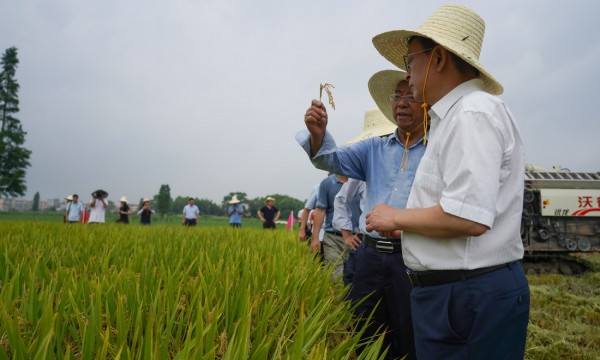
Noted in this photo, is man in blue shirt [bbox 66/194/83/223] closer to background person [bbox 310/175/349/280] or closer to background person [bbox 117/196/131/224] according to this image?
background person [bbox 117/196/131/224]

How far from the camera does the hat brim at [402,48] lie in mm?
1361

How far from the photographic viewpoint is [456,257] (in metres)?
1.26

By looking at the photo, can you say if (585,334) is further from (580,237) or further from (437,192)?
(580,237)

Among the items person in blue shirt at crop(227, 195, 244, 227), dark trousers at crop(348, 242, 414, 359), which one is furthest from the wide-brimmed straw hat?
person in blue shirt at crop(227, 195, 244, 227)

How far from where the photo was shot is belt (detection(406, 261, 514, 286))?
1.25m

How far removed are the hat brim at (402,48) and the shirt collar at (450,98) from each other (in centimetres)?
6

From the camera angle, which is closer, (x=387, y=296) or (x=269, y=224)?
(x=387, y=296)

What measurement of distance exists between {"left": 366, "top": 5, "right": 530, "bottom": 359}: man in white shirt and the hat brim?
1 centimetres

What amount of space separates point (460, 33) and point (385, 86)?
3.37 ft

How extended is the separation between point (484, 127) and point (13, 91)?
47.4 metres

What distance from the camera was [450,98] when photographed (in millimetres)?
1360

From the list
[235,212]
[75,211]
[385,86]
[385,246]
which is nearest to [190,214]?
[235,212]

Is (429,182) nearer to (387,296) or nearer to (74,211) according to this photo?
(387,296)

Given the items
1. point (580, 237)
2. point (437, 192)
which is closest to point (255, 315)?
point (437, 192)
